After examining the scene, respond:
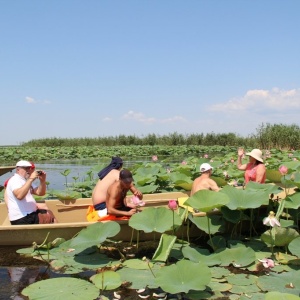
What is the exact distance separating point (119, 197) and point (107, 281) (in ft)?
4.79

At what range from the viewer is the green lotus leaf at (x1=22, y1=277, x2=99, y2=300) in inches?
109

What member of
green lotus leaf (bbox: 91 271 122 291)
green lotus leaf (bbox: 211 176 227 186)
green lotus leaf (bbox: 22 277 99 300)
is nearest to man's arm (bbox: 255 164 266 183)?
green lotus leaf (bbox: 211 176 227 186)

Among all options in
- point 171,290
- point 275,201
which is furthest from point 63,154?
point 171,290

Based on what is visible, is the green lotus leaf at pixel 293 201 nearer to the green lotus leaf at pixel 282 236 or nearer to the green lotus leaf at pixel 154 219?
the green lotus leaf at pixel 282 236

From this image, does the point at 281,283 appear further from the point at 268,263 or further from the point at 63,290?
the point at 63,290

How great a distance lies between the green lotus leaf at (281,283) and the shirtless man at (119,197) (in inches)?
65.4

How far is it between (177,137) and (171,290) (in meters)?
29.3

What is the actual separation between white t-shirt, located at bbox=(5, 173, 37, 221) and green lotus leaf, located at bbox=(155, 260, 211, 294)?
2.10m

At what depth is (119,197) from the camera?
4.41 m

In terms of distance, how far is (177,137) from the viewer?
104 feet

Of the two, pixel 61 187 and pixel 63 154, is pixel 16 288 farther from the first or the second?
pixel 63 154

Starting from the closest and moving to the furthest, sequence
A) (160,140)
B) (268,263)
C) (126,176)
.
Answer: (268,263) → (126,176) → (160,140)

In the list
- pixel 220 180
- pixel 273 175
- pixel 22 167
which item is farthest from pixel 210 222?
pixel 273 175

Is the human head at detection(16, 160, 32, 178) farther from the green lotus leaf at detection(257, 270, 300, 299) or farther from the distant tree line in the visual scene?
the distant tree line
